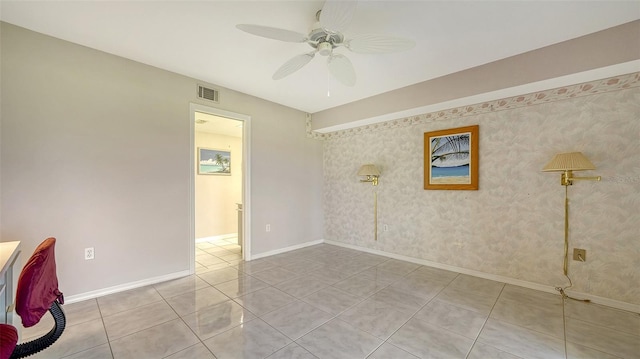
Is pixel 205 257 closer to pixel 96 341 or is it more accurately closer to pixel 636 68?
pixel 96 341

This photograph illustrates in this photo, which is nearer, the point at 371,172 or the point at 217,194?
the point at 371,172

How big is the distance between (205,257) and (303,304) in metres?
2.32

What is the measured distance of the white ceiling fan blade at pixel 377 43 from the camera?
183 cm

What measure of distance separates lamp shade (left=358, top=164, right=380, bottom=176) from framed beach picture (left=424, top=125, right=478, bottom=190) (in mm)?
752

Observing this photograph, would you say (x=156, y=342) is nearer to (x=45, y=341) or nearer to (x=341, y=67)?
(x=45, y=341)

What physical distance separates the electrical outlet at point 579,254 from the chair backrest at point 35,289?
4.20 metres

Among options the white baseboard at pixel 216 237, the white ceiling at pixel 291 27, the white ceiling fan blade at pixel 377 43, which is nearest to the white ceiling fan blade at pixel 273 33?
the white ceiling at pixel 291 27

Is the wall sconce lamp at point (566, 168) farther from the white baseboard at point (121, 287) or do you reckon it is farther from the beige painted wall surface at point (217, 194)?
the beige painted wall surface at point (217, 194)

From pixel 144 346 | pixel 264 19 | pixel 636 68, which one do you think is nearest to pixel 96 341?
pixel 144 346

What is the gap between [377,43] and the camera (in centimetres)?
190

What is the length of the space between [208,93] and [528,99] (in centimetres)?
394

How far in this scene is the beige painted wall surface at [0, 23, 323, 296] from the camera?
2262 millimetres

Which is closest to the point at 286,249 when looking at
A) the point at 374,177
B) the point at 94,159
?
the point at 374,177

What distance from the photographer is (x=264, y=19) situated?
209 cm
